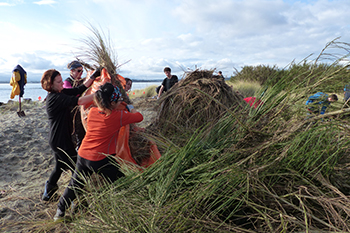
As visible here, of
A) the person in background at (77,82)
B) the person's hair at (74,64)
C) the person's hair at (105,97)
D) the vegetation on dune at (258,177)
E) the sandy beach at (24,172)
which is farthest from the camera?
the person's hair at (74,64)

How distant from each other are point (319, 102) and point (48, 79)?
2.75 metres

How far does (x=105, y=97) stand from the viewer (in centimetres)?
220

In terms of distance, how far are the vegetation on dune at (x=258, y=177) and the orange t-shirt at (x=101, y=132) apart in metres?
0.59

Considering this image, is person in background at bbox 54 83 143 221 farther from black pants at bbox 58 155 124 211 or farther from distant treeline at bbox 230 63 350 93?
distant treeline at bbox 230 63 350 93

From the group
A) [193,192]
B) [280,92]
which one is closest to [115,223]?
[193,192]

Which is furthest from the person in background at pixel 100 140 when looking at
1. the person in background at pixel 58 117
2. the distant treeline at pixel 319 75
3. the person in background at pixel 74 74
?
the distant treeline at pixel 319 75

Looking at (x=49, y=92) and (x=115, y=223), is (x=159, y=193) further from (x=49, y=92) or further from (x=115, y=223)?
(x=49, y=92)

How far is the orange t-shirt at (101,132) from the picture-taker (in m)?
2.28

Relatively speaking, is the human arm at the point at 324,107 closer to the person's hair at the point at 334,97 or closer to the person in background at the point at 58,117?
the person's hair at the point at 334,97

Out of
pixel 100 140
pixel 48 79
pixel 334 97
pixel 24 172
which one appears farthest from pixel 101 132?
pixel 24 172

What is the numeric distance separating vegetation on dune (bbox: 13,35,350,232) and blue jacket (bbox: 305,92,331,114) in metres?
0.05

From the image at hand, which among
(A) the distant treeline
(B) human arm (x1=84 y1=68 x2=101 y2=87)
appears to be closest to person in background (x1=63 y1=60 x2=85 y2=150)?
(B) human arm (x1=84 y1=68 x2=101 y2=87)

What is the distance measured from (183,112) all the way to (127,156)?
100 centimetres

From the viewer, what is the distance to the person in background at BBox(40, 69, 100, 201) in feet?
8.48
